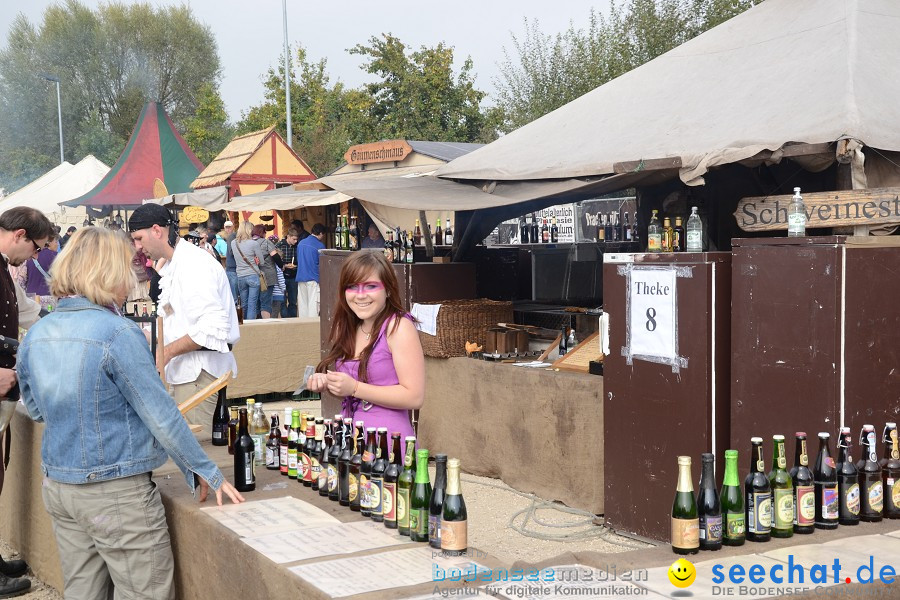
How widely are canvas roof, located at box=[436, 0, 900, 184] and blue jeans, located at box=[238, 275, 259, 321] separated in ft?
22.1

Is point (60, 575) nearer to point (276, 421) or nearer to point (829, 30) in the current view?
point (276, 421)

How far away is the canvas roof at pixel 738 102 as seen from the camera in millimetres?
6074

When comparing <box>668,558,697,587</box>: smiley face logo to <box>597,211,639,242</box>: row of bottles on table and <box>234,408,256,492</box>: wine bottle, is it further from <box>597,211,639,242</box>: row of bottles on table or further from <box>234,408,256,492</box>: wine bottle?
<box>597,211,639,242</box>: row of bottles on table

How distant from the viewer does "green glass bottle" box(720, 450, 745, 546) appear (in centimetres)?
330

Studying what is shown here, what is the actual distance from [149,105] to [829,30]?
960 inches

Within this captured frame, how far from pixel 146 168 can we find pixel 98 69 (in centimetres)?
3417

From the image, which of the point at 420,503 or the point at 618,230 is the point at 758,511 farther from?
the point at 618,230

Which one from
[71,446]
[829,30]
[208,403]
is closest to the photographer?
[71,446]

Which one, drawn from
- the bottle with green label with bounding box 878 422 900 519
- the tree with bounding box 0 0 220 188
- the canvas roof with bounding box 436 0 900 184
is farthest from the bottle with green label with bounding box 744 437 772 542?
the tree with bounding box 0 0 220 188

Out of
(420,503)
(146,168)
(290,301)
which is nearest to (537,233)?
(290,301)

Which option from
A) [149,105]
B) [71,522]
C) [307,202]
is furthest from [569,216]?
[149,105]

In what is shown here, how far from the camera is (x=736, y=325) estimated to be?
5.34 metres

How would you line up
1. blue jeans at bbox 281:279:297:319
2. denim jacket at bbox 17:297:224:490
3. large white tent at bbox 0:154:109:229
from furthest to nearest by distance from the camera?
1. large white tent at bbox 0:154:109:229
2. blue jeans at bbox 281:279:297:319
3. denim jacket at bbox 17:297:224:490

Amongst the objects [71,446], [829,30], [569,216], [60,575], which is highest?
[829,30]
